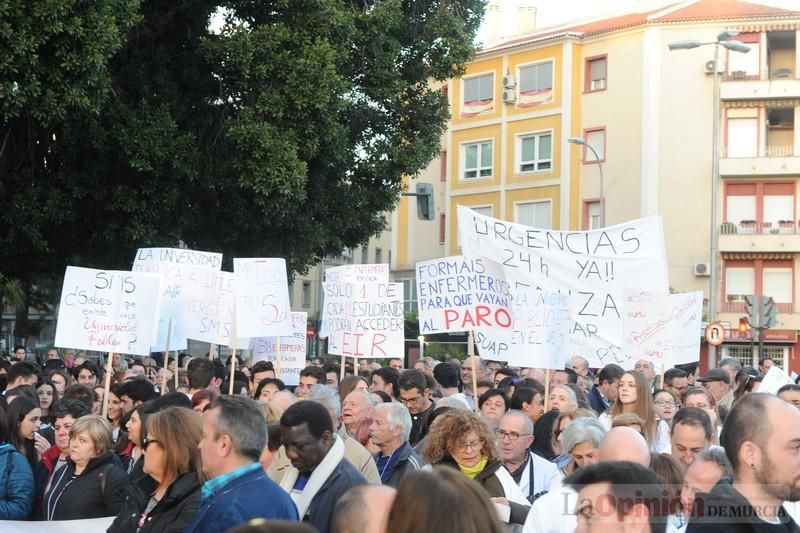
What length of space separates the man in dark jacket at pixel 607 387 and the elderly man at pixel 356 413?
448 centimetres

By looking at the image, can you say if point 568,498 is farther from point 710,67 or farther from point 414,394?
point 710,67

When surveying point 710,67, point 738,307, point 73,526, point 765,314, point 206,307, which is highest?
point 710,67

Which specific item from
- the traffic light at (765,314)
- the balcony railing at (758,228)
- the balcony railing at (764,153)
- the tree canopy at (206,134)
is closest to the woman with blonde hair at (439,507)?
the tree canopy at (206,134)

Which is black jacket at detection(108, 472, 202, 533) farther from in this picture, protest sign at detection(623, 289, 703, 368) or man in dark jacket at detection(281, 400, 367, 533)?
protest sign at detection(623, 289, 703, 368)

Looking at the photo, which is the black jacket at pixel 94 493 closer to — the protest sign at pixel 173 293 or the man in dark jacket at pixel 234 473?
the man in dark jacket at pixel 234 473

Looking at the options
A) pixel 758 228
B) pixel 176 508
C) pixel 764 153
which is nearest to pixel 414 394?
pixel 176 508

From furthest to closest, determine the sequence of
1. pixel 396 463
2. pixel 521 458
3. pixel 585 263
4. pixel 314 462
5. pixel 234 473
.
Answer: pixel 585 263 → pixel 521 458 → pixel 396 463 → pixel 314 462 → pixel 234 473

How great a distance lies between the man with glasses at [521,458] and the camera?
304 inches

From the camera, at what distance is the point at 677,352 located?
49.0 ft

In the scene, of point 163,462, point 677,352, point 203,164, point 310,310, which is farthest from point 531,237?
point 310,310

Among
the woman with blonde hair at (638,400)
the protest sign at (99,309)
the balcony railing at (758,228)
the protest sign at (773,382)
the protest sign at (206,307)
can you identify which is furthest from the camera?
the balcony railing at (758,228)

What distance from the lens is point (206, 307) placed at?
1479 centimetres

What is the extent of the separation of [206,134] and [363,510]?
1676 centimetres

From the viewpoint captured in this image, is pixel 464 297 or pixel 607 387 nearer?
pixel 607 387
